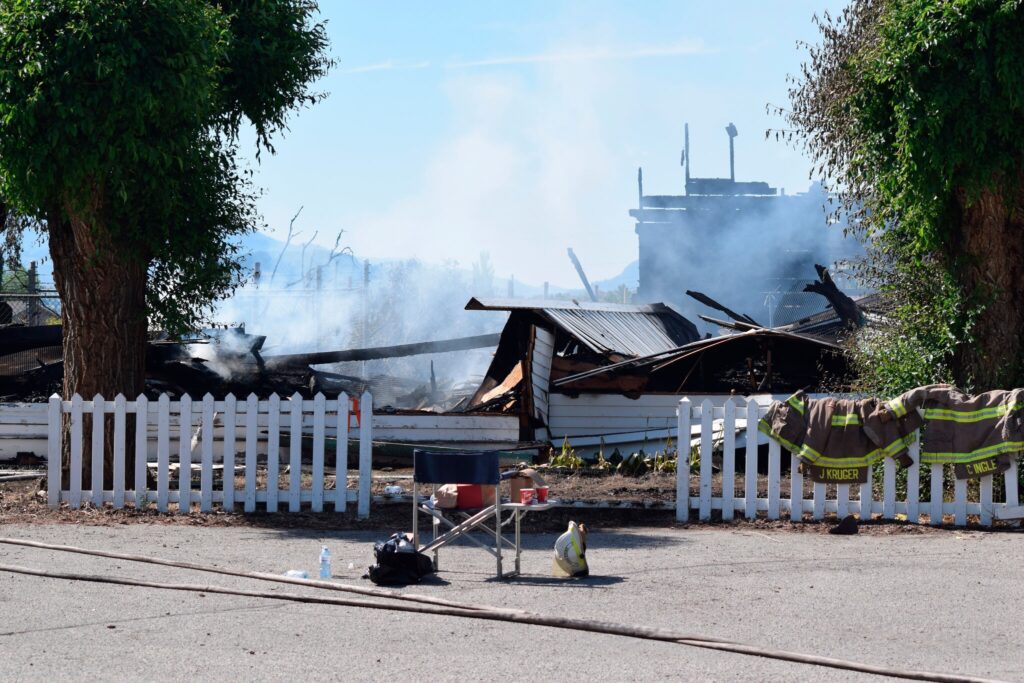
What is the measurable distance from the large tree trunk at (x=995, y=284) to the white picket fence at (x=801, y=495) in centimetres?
128

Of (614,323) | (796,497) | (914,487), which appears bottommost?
(796,497)

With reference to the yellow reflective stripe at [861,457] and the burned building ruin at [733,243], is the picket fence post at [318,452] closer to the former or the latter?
the yellow reflective stripe at [861,457]

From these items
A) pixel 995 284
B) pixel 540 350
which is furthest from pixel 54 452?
pixel 995 284

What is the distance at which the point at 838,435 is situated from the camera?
11367 millimetres

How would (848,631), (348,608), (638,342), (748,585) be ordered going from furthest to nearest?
(638,342) < (748,585) < (348,608) < (848,631)

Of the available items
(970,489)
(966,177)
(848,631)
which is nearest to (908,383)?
(970,489)

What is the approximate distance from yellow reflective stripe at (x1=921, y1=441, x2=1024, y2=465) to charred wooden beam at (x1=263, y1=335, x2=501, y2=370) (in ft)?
41.2

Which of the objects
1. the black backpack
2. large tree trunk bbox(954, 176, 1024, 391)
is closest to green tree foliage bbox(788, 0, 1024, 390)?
large tree trunk bbox(954, 176, 1024, 391)

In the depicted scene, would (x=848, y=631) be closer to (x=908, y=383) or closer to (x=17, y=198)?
(x=908, y=383)

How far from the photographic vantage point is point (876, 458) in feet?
36.9

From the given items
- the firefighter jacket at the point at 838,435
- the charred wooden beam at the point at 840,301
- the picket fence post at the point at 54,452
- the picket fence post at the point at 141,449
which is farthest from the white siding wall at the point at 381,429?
the firefighter jacket at the point at 838,435

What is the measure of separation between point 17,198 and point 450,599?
7.30 meters

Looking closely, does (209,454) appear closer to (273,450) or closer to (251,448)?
(251,448)

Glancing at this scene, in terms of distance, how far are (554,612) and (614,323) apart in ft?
51.1
